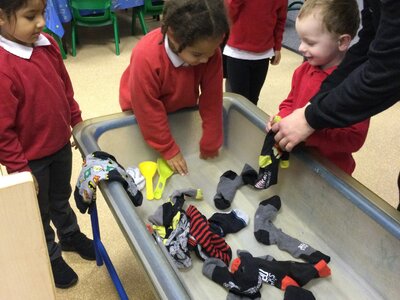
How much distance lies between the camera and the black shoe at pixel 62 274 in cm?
146

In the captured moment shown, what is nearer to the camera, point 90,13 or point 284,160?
point 284,160

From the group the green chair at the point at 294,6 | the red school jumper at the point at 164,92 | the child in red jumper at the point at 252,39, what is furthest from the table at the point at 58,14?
the red school jumper at the point at 164,92

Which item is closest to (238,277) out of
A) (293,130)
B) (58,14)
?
(293,130)

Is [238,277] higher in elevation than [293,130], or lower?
lower

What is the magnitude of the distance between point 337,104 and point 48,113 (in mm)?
786

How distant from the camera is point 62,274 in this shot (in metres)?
1.48

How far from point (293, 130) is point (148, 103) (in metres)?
0.46

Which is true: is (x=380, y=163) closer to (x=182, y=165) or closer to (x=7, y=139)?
(x=182, y=165)

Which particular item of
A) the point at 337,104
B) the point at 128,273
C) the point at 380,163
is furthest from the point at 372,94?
the point at 380,163

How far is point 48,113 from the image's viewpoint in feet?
3.83

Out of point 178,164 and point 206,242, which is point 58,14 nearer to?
point 178,164

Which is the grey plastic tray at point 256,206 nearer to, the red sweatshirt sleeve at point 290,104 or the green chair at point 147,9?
the red sweatshirt sleeve at point 290,104

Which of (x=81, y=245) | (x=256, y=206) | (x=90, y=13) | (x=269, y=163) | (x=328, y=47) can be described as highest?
(x=328, y=47)

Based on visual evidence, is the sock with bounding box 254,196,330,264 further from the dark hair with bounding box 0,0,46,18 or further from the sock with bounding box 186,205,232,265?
the dark hair with bounding box 0,0,46,18
